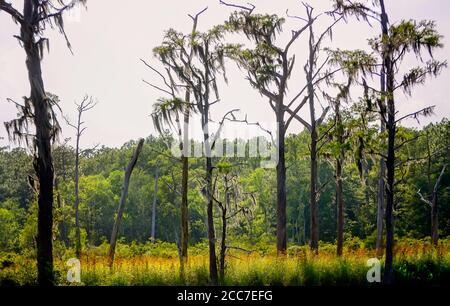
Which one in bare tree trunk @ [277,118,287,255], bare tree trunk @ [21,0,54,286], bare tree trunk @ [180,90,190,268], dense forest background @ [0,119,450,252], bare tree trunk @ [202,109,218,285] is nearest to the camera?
bare tree trunk @ [21,0,54,286]

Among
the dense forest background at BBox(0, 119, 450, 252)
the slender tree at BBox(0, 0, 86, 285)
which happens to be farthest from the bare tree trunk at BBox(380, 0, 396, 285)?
the dense forest background at BBox(0, 119, 450, 252)

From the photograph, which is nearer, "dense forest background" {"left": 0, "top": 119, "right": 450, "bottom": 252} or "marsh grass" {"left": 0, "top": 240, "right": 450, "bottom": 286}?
"marsh grass" {"left": 0, "top": 240, "right": 450, "bottom": 286}

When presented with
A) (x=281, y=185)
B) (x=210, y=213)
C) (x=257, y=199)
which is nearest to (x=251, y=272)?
(x=210, y=213)

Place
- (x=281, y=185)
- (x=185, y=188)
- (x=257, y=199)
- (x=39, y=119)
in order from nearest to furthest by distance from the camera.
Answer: (x=39, y=119)
(x=185, y=188)
(x=281, y=185)
(x=257, y=199)

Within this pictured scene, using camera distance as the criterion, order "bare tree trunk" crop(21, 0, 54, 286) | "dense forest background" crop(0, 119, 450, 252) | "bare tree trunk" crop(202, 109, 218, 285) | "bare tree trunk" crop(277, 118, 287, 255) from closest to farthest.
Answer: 1. "bare tree trunk" crop(21, 0, 54, 286)
2. "bare tree trunk" crop(202, 109, 218, 285)
3. "bare tree trunk" crop(277, 118, 287, 255)
4. "dense forest background" crop(0, 119, 450, 252)

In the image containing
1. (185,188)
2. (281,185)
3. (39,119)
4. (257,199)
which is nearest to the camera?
(39,119)

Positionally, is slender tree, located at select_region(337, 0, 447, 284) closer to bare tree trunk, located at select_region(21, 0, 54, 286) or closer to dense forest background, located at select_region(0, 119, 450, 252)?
bare tree trunk, located at select_region(21, 0, 54, 286)

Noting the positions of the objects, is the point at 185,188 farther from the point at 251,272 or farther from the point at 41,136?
the point at 41,136

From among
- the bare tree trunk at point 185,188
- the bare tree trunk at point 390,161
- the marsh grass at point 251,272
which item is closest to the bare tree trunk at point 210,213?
the marsh grass at point 251,272

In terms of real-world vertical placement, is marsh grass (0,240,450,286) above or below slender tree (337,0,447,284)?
below

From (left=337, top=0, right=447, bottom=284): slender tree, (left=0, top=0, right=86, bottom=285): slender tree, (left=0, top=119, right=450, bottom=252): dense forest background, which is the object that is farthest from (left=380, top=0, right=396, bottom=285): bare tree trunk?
(left=0, top=119, right=450, bottom=252): dense forest background

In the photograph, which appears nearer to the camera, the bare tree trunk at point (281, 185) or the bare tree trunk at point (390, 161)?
the bare tree trunk at point (390, 161)

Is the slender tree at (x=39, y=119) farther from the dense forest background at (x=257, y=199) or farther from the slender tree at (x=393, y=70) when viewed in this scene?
the dense forest background at (x=257, y=199)
